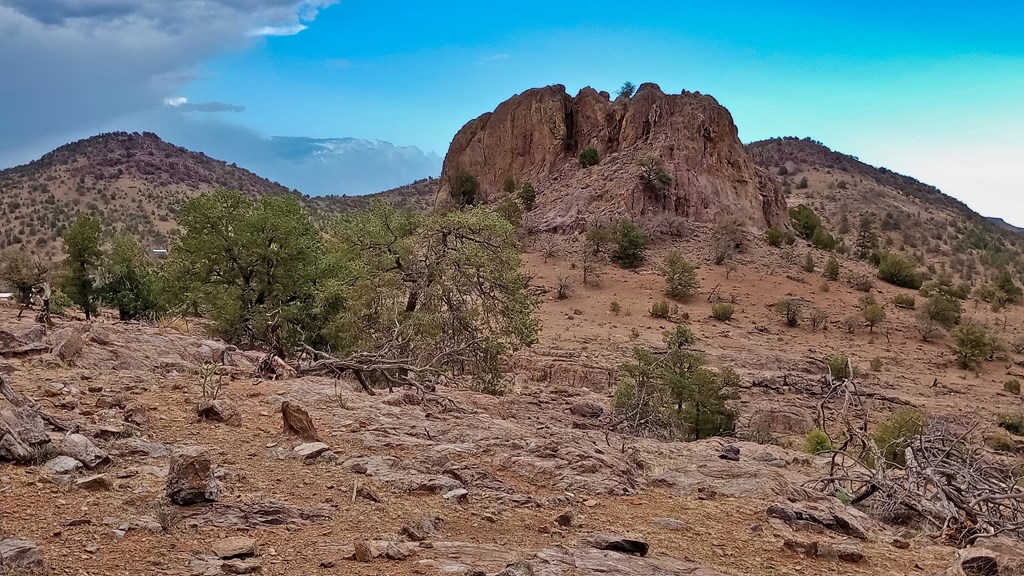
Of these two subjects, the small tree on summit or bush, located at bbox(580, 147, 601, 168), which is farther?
bush, located at bbox(580, 147, 601, 168)

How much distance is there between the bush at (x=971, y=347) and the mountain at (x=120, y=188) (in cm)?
4944

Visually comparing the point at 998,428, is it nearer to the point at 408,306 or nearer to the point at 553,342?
the point at 553,342

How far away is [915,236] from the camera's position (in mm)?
55000

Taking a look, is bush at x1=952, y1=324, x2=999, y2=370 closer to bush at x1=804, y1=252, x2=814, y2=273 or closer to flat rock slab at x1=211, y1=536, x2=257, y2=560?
bush at x1=804, y1=252, x2=814, y2=273

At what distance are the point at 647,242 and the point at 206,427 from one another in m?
33.2

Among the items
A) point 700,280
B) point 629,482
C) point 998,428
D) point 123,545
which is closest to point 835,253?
point 700,280

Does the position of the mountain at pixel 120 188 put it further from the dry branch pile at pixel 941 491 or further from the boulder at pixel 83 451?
the dry branch pile at pixel 941 491

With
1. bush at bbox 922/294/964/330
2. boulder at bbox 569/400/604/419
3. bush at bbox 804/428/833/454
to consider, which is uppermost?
bush at bbox 922/294/964/330

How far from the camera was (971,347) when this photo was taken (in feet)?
82.3

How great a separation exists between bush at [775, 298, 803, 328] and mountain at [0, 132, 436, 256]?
1679 inches

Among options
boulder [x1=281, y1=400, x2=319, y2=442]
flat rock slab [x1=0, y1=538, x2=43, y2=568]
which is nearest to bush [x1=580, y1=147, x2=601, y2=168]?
boulder [x1=281, y1=400, x2=319, y2=442]

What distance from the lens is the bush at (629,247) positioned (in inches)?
1447

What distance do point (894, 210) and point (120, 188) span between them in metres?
80.8

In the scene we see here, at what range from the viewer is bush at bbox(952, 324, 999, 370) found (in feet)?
81.8
